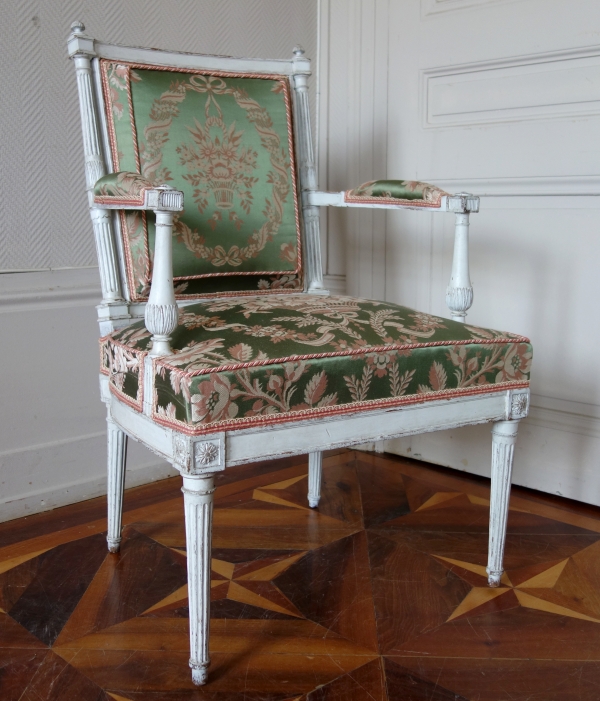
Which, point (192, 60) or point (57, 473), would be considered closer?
point (192, 60)

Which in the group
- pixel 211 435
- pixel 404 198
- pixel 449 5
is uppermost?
pixel 449 5

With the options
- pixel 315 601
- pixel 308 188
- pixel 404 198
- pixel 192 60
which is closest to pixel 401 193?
pixel 404 198

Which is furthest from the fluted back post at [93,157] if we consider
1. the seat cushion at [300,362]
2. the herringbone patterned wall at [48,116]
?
the herringbone patterned wall at [48,116]

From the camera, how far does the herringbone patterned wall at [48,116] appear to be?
5.20ft

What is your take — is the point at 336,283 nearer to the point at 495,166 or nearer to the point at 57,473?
the point at 495,166

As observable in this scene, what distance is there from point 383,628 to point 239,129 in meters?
0.89

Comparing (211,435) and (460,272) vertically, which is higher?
(460,272)

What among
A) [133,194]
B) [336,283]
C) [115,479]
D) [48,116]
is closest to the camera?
[133,194]

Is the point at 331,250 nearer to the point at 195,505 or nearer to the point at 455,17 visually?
the point at 455,17

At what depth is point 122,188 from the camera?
1124mm

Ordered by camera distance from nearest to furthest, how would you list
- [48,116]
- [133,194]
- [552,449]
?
1. [133,194]
2. [48,116]
3. [552,449]

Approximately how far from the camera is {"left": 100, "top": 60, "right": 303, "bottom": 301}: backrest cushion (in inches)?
51.6

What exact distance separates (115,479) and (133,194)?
548 mm

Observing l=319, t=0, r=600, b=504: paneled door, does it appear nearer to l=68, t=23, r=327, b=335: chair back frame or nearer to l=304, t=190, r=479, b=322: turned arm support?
l=304, t=190, r=479, b=322: turned arm support
